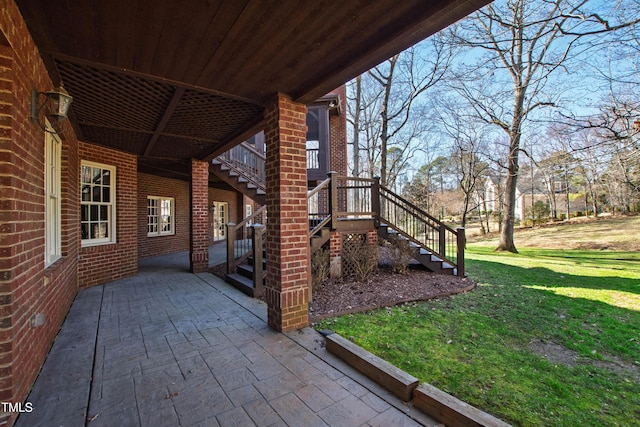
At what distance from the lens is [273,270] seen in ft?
11.5

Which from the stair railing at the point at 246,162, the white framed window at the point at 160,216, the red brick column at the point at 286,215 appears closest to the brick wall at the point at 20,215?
the red brick column at the point at 286,215

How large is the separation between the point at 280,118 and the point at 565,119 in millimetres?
6814

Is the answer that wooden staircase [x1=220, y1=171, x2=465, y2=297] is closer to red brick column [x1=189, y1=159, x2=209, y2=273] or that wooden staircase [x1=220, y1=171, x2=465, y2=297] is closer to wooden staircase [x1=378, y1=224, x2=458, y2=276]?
wooden staircase [x1=378, y1=224, x2=458, y2=276]

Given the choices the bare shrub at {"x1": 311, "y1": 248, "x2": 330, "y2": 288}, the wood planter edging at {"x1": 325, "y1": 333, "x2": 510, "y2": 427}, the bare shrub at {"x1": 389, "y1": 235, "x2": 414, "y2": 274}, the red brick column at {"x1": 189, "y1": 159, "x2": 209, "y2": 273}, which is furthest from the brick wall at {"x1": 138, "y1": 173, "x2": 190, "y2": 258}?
the wood planter edging at {"x1": 325, "y1": 333, "x2": 510, "y2": 427}

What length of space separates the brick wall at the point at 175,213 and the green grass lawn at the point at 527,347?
8.35m

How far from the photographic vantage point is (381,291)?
17.3 ft

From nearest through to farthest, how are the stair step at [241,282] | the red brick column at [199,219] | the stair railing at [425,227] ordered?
the stair step at [241,282] → the stair railing at [425,227] → the red brick column at [199,219]

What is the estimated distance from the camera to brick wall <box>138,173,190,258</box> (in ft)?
31.5

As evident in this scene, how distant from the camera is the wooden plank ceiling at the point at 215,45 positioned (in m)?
1.94

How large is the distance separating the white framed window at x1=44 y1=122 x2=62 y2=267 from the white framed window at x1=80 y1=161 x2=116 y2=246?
170 centimetres

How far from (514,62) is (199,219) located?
42.7ft

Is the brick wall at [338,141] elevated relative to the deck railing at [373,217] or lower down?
elevated

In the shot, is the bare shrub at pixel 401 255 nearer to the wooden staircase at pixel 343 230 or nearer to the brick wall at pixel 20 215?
the wooden staircase at pixel 343 230

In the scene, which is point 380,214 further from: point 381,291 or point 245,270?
point 245,270
